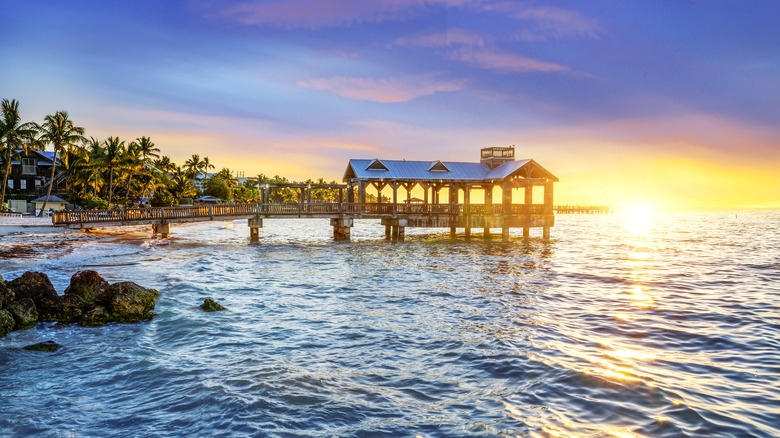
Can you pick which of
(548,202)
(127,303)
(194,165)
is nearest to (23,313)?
(127,303)

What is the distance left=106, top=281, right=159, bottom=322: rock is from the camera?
41.5 feet

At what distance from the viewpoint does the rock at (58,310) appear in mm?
12352

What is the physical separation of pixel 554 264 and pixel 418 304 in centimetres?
1410

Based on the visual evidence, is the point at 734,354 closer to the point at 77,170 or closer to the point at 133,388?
the point at 133,388

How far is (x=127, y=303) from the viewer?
42.1 ft

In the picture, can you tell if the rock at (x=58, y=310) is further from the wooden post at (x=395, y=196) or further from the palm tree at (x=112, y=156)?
the palm tree at (x=112, y=156)

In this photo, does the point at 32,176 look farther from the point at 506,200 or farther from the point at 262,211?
the point at 506,200

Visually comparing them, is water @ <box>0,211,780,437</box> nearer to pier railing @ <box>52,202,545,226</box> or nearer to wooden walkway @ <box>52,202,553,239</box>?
pier railing @ <box>52,202,545,226</box>

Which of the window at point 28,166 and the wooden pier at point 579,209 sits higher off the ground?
the window at point 28,166

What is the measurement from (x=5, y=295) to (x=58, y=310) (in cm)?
125

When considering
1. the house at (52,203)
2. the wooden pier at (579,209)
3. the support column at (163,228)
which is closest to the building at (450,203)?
the support column at (163,228)

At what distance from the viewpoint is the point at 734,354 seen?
10508mm

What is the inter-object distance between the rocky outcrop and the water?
490 mm

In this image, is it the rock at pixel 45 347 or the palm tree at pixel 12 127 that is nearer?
the rock at pixel 45 347
